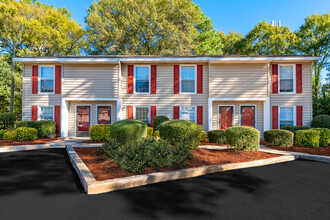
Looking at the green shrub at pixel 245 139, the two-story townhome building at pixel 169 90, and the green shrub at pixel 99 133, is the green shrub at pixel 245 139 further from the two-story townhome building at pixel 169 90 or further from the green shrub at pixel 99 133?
the green shrub at pixel 99 133

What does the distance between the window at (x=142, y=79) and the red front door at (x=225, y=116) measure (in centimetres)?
530

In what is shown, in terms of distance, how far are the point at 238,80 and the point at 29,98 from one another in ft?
46.0

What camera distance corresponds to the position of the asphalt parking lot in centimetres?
262

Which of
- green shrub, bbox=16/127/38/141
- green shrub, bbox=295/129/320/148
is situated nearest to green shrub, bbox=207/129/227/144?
green shrub, bbox=295/129/320/148

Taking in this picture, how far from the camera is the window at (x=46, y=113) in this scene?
11188 mm

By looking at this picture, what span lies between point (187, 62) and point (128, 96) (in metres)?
A: 4.60

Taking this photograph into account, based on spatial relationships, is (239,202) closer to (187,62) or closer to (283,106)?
(187,62)

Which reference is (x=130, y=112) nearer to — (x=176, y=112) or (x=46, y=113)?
(x=176, y=112)

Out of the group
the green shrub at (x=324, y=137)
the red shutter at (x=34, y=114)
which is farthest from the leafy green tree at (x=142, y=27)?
the green shrub at (x=324, y=137)

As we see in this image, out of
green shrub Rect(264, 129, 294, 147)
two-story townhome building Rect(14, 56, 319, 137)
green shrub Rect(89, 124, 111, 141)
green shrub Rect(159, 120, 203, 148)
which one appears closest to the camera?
green shrub Rect(159, 120, 203, 148)

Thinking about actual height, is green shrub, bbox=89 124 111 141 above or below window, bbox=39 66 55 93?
below

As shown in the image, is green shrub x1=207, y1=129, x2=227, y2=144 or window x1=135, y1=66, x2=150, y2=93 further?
window x1=135, y1=66, x2=150, y2=93

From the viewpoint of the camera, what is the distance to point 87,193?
3.28 m

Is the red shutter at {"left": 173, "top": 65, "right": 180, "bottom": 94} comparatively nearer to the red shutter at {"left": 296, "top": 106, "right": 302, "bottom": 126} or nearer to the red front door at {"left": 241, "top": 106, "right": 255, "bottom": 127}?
the red front door at {"left": 241, "top": 106, "right": 255, "bottom": 127}
